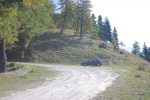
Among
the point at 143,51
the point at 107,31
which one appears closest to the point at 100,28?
the point at 107,31

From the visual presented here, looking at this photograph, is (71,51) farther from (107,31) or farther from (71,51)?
(107,31)

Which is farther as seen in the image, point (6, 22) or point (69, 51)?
point (69, 51)

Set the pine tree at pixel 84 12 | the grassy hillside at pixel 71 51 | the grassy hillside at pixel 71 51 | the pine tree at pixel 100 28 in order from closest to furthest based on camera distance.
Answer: the grassy hillside at pixel 71 51 < the grassy hillside at pixel 71 51 < the pine tree at pixel 84 12 < the pine tree at pixel 100 28

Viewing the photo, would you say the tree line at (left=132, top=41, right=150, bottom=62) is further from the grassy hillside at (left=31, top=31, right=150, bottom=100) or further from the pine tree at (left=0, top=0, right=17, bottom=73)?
the pine tree at (left=0, top=0, right=17, bottom=73)

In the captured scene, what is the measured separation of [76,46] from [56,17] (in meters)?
20.8

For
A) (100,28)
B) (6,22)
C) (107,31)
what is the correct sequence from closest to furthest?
1. (6,22)
2. (107,31)
3. (100,28)

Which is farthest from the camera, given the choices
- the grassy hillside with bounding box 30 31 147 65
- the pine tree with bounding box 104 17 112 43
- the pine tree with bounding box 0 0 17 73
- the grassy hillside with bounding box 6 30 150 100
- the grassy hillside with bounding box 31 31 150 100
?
the pine tree with bounding box 104 17 112 43

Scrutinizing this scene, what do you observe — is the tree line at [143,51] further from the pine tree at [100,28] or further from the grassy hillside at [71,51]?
the grassy hillside at [71,51]

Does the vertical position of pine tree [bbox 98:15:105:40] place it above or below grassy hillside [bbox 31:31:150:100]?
above

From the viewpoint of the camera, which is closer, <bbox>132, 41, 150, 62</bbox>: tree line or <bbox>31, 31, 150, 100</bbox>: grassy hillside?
<bbox>31, 31, 150, 100</bbox>: grassy hillside

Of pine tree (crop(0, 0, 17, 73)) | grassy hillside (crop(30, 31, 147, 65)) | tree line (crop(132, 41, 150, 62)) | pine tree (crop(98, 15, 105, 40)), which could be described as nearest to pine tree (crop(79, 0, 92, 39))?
grassy hillside (crop(30, 31, 147, 65))

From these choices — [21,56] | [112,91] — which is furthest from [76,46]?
[112,91]

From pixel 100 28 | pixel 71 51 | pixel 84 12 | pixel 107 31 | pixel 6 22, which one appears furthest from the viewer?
pixel 100 28

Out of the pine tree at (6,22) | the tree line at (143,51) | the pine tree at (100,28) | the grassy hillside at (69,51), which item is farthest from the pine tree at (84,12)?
the pine tree at (6,22)
